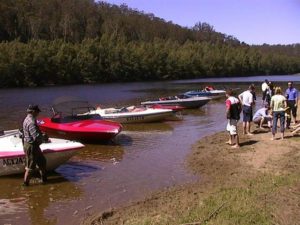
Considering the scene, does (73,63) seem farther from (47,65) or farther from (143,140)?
(143,140)

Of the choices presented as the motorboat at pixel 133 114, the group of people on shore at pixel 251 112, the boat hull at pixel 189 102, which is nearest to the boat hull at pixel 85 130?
the group of people on shore at pixel 251 112

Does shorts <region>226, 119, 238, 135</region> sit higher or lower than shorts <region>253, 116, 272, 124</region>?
higher

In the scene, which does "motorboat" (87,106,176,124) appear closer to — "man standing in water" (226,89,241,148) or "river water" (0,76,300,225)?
"river water" (0,76,300,225)

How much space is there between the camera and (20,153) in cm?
1257

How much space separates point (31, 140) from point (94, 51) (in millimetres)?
99473

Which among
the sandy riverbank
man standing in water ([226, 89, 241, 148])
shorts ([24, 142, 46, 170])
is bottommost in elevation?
the sandy riverbank

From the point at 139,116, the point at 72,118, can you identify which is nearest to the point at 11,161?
the point at 72,118

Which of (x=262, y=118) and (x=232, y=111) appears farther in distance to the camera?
(x=262, y=118)

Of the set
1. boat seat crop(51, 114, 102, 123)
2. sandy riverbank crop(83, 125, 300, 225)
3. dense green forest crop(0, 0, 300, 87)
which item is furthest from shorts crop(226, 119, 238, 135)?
dense green forest crop(0, 0, 300, 87)

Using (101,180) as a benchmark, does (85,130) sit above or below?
above

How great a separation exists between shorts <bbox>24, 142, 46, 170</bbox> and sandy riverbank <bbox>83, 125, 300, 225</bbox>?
3168 mm

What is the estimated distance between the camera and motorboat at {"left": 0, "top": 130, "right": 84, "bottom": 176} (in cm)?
1260

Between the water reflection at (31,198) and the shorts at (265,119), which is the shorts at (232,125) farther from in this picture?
the water reflection at (31,198)

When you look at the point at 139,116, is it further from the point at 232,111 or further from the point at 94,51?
the point at 94,51
